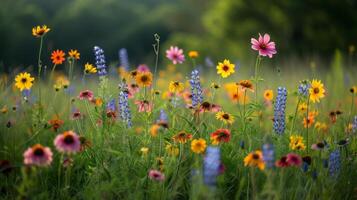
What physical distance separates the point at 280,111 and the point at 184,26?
22.7m

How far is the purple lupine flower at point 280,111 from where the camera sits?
9.92ft

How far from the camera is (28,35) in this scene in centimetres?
2411

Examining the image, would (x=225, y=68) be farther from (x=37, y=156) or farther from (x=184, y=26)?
(x=184, y=26)

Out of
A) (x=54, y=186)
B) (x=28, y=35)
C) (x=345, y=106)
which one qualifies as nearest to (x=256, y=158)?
(x=54, y=186)

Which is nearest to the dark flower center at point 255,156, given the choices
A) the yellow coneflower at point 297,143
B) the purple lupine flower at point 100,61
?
the yellow coneflower at point 297,143

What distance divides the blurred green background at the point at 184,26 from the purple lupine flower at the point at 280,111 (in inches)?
234

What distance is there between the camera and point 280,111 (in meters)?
3.05

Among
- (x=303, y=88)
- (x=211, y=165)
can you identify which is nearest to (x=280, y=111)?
(x=303, y=88)

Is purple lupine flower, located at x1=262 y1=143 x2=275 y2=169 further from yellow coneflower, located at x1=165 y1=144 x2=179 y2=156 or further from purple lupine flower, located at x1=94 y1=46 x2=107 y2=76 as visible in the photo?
purple lupine flower, located at x1=94 y1=46 x2=107 y2=76

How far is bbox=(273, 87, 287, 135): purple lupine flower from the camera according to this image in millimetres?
3023

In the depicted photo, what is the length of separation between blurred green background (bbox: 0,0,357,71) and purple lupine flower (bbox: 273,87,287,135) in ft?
19.5

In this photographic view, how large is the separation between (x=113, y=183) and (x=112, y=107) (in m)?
0.95

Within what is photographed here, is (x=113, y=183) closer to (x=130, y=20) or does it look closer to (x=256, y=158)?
(x=256, y=158)

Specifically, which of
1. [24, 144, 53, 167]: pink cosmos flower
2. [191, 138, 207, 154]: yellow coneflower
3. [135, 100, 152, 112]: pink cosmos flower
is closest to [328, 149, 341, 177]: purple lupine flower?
[191, 138, 207, 154]: yellow coneflower
